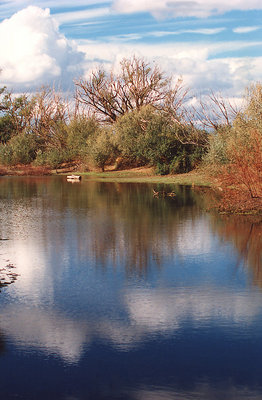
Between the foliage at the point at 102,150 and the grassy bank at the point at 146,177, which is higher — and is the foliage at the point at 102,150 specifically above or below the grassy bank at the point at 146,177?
above

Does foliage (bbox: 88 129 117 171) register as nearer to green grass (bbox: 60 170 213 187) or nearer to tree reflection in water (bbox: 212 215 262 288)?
green grass (bbox: 60 170 213 187)

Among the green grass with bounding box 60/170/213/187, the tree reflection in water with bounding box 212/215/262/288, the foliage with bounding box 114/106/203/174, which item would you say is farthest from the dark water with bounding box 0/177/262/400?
the foliage with bounding box 114/106/203/174

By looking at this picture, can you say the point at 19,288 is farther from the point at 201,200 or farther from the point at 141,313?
the point at 201,200

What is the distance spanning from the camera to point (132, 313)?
9.05 meters

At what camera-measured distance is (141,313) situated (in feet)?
29.7

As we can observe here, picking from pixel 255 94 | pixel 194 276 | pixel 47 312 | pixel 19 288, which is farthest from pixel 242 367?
pixel 255 94

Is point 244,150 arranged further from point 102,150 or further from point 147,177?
point 102,150

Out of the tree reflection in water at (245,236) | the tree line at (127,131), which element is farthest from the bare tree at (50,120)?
the tree reflection in water at (245,236)

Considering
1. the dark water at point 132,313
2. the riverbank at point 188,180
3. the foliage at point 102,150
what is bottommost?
the dark water at point 132,313

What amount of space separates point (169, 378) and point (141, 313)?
233 cm

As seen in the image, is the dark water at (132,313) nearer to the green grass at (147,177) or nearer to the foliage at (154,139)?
the green grass at (147,177)

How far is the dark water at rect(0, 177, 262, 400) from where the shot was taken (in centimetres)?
671

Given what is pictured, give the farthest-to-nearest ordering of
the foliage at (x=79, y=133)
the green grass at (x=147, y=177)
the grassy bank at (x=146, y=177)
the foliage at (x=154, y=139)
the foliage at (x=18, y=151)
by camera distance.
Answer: the foliage at (x=18, y=151) < the foliage at (x=79, y=133) < the foliage at (x=154, y=139) < the grassy bank at (x=146, y=177) < the green grass at (x=147, y=177)

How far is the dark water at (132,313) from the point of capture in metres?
6.71
